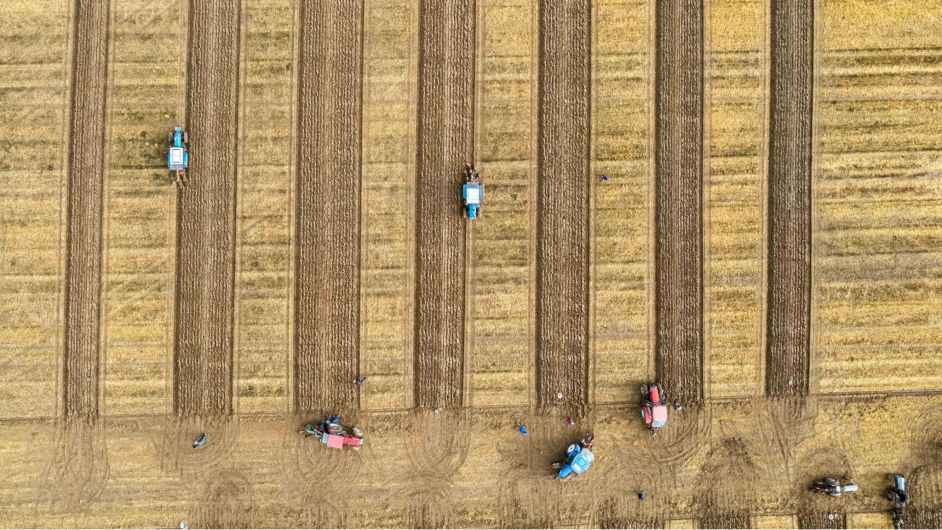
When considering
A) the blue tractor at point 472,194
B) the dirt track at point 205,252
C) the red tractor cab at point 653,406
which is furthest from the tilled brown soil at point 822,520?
the dirt track at point 205,252

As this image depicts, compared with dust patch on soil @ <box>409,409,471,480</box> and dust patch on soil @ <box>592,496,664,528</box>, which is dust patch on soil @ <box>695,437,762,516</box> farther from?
dust patch on soil @ <box>409,409,471,480</box>

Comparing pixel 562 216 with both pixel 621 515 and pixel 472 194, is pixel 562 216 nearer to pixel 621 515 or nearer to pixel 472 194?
pixel 472 194

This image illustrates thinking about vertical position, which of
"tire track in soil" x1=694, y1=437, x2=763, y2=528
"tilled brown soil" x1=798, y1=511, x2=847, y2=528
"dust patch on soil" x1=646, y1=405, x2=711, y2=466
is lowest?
"tilled brown soil" x1=798, y1=511, x2=847, y2=528

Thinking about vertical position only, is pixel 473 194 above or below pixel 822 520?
above

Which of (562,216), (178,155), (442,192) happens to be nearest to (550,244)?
(562,216)

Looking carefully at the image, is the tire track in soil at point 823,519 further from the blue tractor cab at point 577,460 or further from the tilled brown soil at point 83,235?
the tilled brown soil at point 83,235

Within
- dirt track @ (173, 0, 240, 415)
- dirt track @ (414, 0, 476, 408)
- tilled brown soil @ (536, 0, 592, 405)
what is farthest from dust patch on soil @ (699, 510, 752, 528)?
dirt track @ (173, 0, 240, 415)
